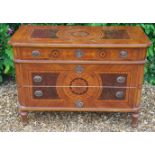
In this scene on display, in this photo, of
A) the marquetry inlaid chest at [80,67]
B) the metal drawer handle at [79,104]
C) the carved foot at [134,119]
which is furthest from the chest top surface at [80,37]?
the carved foot at [134,119]

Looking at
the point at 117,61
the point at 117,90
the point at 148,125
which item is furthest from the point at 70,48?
the point at 148,125

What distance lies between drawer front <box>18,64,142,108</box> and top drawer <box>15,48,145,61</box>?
82 millimetres

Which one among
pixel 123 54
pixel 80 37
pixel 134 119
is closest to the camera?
pixel 123 54

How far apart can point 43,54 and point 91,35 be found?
478mm

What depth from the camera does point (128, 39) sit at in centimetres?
270

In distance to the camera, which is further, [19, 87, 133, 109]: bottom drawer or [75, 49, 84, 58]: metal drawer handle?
[19, 87, 133, 109]: bottom drawer

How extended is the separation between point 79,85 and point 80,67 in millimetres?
183

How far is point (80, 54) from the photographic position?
2.64 m

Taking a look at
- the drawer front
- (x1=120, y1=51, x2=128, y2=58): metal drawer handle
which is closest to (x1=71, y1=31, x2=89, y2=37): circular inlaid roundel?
the drawer front

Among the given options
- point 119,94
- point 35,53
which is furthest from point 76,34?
point 119,94

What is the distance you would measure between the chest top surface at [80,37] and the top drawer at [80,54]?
0.18 ft

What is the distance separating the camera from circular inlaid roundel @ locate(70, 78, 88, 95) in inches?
109

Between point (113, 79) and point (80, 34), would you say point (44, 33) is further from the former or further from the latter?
point (113, 79)

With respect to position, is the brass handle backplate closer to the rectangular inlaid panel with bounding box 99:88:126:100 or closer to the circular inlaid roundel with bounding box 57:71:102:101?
the rectangular inlaid panel with bounding box 99:88:126:100
